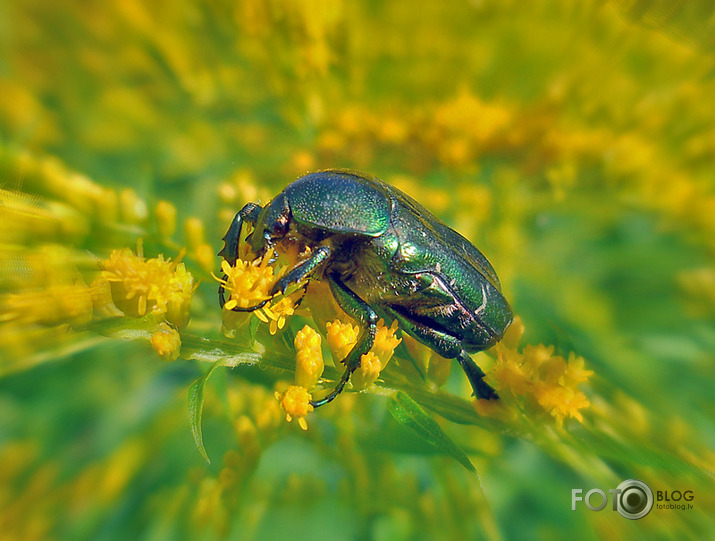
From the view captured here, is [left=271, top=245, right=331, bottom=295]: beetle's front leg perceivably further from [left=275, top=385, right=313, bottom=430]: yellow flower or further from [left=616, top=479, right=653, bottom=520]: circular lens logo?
[left=616, top=479, right=653, bottom=520]: circular lens logo

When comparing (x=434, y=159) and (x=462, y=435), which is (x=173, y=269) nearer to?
(x=462, y=435)

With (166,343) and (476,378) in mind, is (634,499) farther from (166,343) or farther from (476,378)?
(166,343)

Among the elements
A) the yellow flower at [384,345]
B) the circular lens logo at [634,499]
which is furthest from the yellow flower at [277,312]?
the circular lens logo at [634,499]

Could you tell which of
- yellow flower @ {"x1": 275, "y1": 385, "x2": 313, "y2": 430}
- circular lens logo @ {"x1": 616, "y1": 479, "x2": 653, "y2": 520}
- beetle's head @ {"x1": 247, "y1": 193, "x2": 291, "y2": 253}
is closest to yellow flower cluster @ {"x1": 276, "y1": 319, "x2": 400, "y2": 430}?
yellow flower @ {"x1": 275, "y1": 385, "x2": 313, "y2": 430}

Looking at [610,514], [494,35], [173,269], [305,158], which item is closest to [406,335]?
[173,269]

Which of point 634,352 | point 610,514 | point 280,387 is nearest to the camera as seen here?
point 280,387

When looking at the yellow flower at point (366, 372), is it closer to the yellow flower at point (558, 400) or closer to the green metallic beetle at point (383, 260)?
the green metallic beetle at point (383, 260)
